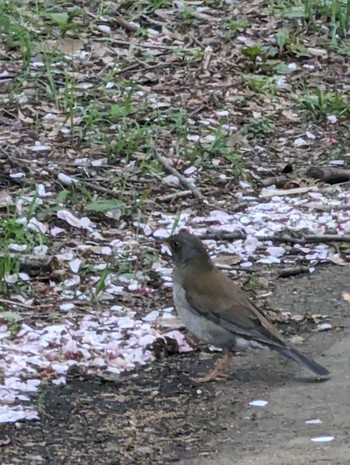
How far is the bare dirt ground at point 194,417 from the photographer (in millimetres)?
4789

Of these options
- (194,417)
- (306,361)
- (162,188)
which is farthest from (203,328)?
(162,188)

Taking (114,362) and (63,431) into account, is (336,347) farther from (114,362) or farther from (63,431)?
(63,431)

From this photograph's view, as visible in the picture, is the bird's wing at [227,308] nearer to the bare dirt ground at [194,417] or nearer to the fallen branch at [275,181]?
the bare dirt ground at [194,417]

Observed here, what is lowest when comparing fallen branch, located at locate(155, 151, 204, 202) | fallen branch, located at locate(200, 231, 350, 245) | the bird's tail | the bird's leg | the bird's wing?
fallen branch, located at locate(155, 151, 204, 202)

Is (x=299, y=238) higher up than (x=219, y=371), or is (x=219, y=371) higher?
(x=219, y=371)

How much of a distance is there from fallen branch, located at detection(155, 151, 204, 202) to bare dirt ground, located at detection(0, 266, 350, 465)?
2.23m

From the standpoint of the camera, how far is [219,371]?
5684mm

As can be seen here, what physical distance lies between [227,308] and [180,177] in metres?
2.77

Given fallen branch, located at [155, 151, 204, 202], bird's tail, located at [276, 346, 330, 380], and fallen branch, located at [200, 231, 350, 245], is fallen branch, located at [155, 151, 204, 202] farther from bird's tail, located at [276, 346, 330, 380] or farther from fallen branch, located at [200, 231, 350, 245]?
bird's tail, located at [276, 346, 330, 380]

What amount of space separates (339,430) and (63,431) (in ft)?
3.68

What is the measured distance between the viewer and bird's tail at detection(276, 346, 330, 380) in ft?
18.0

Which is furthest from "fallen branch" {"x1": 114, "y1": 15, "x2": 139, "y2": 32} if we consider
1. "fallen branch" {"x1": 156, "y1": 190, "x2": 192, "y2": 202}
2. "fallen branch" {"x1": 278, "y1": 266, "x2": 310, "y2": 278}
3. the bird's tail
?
the bird's tail

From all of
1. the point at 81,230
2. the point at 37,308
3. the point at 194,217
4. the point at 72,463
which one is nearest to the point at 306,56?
the point at 194,217

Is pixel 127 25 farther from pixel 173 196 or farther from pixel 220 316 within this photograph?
pixel 220 316
